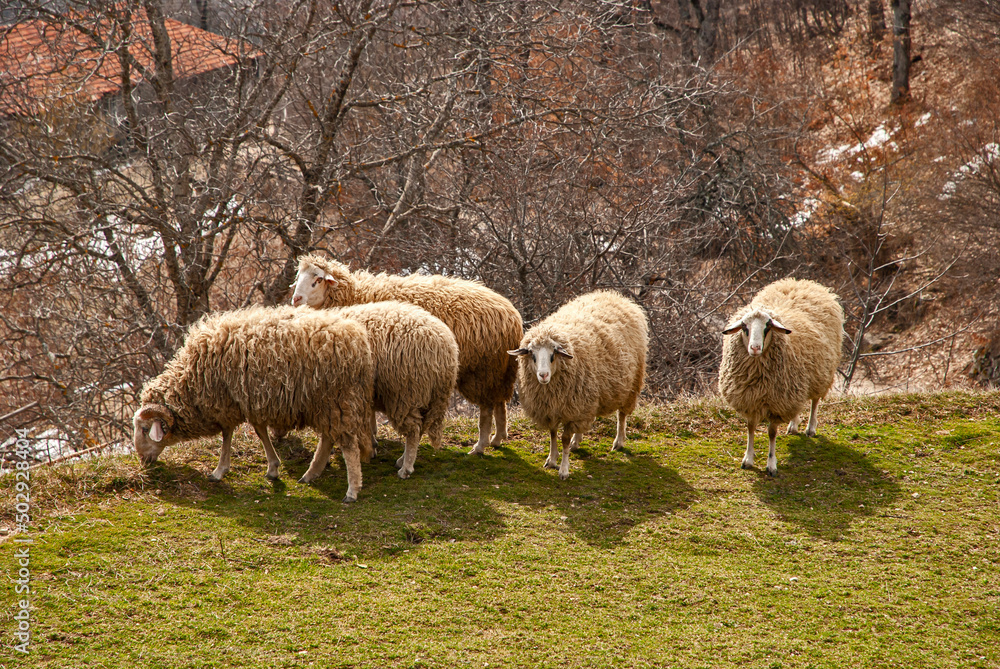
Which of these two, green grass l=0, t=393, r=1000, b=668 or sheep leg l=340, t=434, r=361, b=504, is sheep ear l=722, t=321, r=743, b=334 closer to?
green grass l=0, t=393, r=1000, b=668

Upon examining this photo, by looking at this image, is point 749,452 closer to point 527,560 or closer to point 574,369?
point 574,369

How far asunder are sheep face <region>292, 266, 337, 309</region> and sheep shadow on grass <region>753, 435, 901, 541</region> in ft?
15.1

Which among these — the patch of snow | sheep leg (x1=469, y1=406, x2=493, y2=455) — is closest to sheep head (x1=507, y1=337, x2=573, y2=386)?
sheep leg (x1=469, y1=406, x2=493, y2=455)

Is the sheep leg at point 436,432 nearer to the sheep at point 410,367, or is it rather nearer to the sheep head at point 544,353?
the sheep at point 410,367

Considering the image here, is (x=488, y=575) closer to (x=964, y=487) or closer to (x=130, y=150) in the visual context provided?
(x=964, y=487)

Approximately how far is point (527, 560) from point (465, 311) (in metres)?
2.71

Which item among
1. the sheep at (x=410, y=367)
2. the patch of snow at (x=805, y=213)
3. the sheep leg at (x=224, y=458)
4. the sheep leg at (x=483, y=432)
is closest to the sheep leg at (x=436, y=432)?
the sheep at (x=410, y=367)

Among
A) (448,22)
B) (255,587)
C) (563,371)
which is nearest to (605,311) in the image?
(563,371)

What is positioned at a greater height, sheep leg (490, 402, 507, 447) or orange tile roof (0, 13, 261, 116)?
orange tile roof (0, 13, 261, 116)

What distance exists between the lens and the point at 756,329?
22.7 feet

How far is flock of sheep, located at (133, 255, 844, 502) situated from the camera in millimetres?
6336

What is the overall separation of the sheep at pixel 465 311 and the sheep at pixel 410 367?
53 centimetres

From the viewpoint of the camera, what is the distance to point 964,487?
677 centimetres

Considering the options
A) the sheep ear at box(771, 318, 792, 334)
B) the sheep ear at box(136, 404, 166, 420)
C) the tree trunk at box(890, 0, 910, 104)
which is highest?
the tree trunk at box(890, 0, 910, 104)
